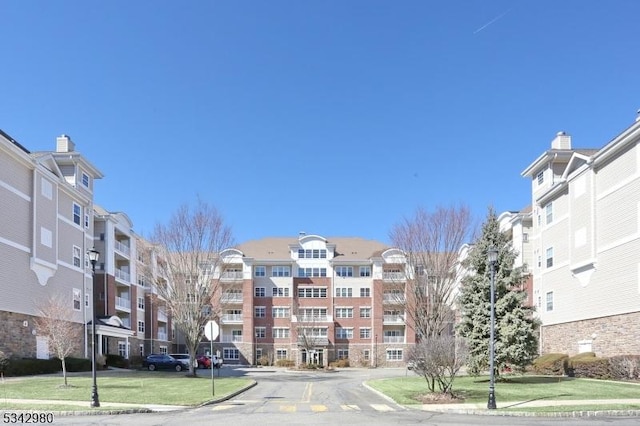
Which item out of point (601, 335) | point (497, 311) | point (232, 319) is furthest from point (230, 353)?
point (497, 311)

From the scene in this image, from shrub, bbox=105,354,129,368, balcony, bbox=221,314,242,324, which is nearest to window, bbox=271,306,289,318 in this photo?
balcony, bbox=221,314,242,324

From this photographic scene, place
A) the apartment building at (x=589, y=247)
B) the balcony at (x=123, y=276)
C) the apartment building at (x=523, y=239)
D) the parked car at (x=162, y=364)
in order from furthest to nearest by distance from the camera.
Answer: the balcony at (x=123, y=276)
the apartment building at (x=523, y=239)
the parked car at (x=162, y=364)
the apartment building at (x=589, y=247)

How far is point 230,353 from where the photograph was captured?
70875mm

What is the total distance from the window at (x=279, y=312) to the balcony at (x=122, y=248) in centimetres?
2148

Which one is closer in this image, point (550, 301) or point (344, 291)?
point (550, 301)

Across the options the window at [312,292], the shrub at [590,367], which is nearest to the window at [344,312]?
the window at [312,292]

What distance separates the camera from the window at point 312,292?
73.8 metres

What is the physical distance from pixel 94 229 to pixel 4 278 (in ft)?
63.7

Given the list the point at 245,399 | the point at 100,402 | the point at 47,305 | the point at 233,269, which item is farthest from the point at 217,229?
the point at 233,269

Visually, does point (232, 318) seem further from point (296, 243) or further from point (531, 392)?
point (531, 392)

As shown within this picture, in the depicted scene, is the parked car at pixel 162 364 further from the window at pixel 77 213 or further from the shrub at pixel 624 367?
the shrub at pixel 624 367

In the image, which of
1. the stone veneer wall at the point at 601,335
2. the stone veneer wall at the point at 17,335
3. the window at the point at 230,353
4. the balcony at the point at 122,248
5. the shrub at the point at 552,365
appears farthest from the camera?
the window at the point at 230,353

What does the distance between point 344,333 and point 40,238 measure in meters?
42.7

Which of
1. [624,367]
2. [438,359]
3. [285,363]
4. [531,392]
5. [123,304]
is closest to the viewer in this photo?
[438,359]
